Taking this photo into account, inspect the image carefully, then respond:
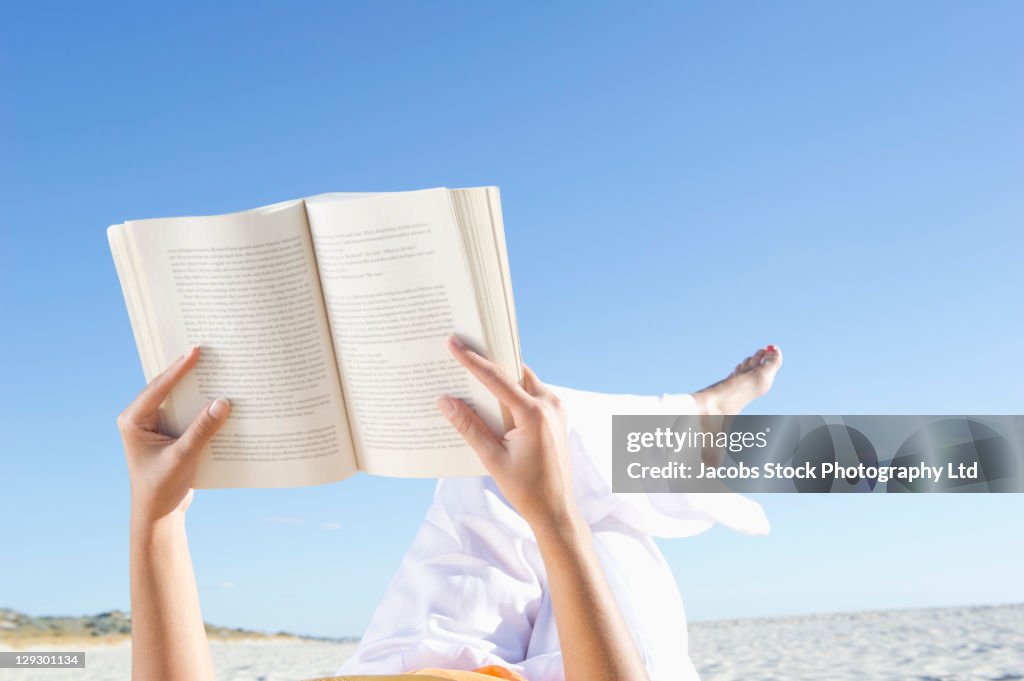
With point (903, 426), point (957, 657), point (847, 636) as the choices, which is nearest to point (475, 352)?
point (903, 426)

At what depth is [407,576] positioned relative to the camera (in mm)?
1751

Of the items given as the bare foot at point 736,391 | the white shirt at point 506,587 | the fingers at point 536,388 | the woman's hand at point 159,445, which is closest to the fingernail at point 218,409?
the woman's hand at point 159,445

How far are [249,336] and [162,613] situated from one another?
0.44m

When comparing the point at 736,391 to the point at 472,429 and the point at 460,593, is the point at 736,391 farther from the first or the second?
the point at 472,429

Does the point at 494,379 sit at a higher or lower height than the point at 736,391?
lower

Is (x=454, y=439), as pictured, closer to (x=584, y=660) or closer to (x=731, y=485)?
(x=584, y=660)

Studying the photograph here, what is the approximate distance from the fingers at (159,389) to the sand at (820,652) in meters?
3.89

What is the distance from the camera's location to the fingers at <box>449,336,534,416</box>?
113 centimetres

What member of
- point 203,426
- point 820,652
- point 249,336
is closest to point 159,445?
point 203,426

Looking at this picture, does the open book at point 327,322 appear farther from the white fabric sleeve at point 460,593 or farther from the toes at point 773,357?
the toes at point 773,357

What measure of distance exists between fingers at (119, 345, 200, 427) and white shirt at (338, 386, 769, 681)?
0.61 metres

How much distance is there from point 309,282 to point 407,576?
746 mm

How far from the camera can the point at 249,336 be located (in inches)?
50.2

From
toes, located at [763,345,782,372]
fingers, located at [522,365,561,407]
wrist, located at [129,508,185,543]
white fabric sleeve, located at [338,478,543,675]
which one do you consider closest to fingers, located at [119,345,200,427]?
wrist, located at [129,508,185,543]
